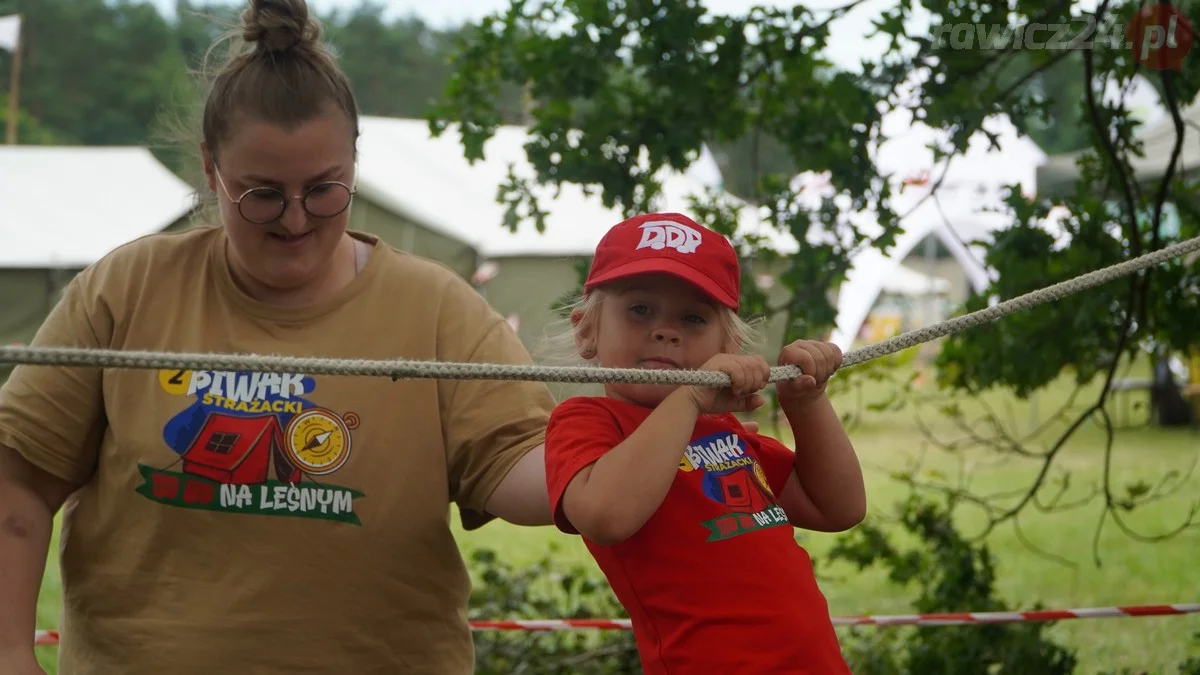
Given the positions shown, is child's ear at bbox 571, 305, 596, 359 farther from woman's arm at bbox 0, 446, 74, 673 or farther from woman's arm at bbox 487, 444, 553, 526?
woman's arm at bbox 0, 446, 74, 673

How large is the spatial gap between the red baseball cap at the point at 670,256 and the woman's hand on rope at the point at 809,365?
0.11 m

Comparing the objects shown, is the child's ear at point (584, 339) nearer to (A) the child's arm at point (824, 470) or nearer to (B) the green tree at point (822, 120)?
(A) the child's arm at point (824, 470)

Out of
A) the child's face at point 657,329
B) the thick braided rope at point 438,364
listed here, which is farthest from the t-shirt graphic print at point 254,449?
the child's face at point 657,329

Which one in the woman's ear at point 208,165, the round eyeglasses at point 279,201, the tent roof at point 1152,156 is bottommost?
the round eyeglasses at point 279,201

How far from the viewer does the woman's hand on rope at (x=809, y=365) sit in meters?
1.69

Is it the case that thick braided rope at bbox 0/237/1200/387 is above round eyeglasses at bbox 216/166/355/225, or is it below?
below

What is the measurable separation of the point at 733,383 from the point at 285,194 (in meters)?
0.70

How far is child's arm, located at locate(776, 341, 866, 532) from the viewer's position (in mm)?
1782

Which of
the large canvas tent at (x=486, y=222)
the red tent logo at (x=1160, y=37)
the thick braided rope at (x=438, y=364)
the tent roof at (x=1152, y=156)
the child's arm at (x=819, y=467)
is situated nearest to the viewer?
the thick braided rope at (x=438, y=364)

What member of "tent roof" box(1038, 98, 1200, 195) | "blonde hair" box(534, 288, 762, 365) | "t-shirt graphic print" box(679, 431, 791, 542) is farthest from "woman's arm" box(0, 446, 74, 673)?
"tent roof" box(1038, 98, 1200, 195)

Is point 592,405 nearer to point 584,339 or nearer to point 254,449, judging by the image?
point 584,339

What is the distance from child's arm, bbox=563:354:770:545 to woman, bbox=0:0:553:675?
1.01 feet

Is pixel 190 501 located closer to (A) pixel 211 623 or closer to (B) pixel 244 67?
(A) pixel 211 623

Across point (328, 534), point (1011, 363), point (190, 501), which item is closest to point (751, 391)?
point (328, 534)
